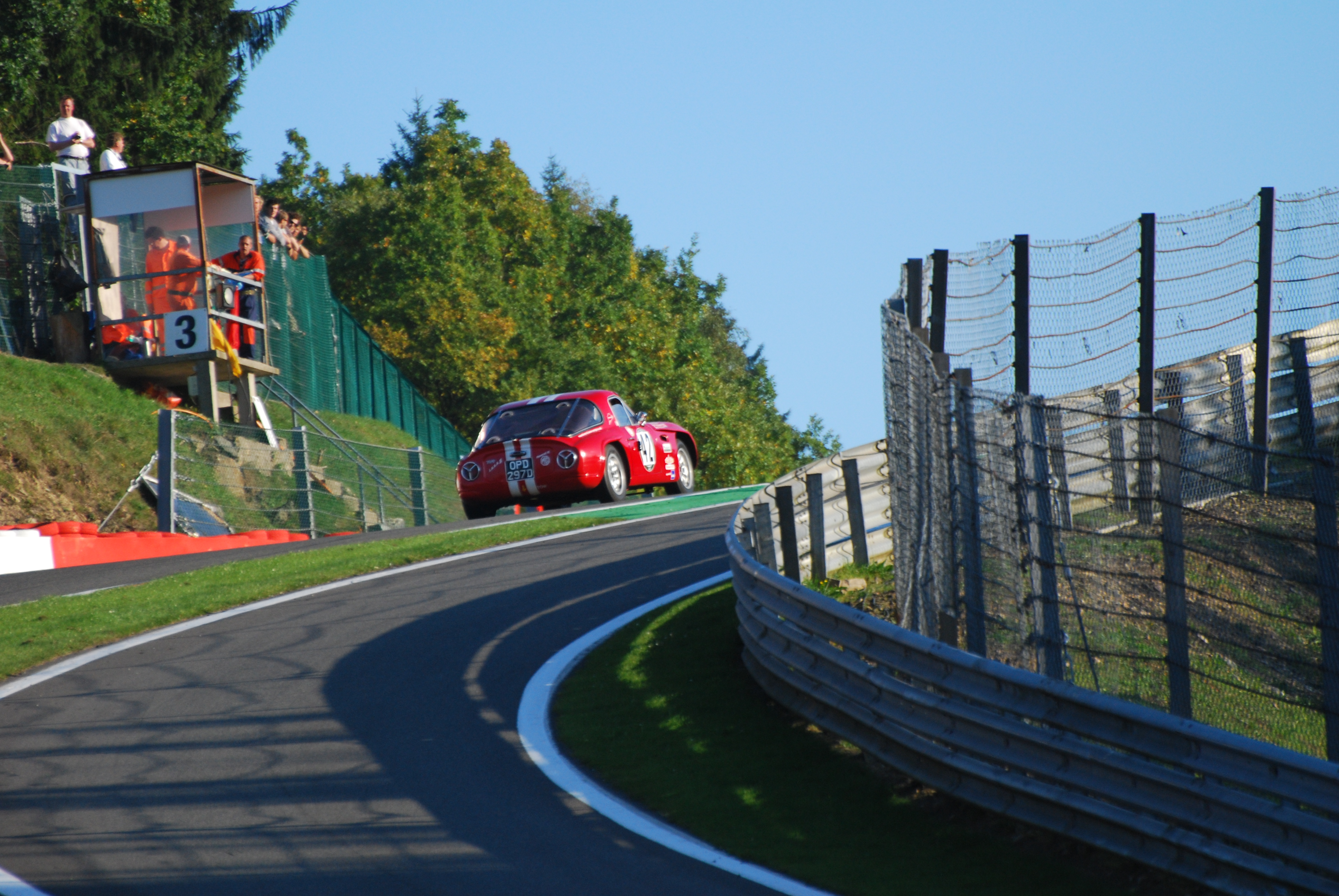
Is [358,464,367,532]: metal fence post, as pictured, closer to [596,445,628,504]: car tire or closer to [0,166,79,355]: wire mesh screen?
[596,445,628,504]: car tire

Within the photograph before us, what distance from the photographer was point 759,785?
6.71 meters

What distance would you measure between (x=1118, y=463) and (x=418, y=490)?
20.3 meters

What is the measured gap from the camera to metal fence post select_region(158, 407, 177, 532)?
1750 cm

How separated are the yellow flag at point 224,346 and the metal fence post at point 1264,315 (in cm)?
1719

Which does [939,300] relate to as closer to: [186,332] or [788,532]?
[788,532]

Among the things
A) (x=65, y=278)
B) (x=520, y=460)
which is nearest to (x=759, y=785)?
(x=520, y=460)

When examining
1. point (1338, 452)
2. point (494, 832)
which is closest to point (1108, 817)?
point (494, 832)

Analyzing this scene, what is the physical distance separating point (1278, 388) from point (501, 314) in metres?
36.8

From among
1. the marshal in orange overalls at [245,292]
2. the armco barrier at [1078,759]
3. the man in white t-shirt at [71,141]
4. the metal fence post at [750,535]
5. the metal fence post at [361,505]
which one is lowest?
the metal fence post at [361,505]

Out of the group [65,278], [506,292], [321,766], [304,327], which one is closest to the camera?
[321,766]

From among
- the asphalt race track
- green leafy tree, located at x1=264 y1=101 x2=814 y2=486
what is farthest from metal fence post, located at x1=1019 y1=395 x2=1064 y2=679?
green leafy tree, located at x1=264 y1=101 x2=814 y2=486

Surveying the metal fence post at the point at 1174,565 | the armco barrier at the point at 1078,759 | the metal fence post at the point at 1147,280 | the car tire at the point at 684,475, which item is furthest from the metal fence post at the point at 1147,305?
the car tire at the point at 684,475

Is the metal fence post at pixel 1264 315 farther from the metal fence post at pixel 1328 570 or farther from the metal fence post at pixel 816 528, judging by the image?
the metal fence post at pixel 1328 570

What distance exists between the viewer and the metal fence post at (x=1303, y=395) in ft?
24.1
